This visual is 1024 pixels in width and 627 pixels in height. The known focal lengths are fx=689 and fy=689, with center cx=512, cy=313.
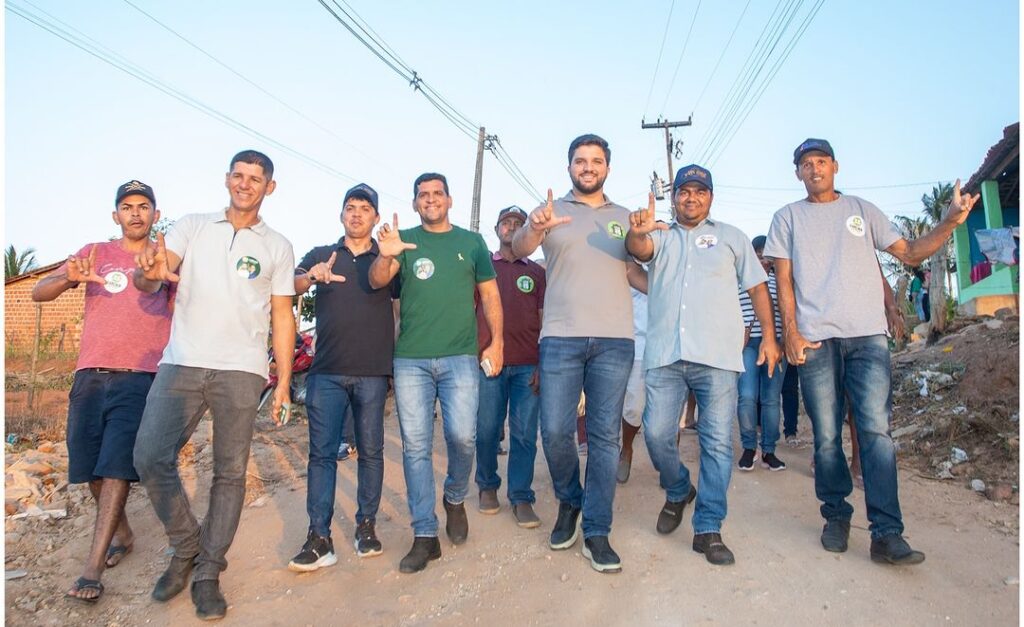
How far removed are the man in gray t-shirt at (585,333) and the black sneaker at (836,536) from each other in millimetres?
1222

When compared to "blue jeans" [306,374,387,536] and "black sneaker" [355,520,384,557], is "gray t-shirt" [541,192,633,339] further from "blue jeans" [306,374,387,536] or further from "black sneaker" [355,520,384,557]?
"black sneaker" [355,520,384,557]

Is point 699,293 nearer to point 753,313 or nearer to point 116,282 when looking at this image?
point 753,313

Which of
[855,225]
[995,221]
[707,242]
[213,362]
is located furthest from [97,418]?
[995,221]

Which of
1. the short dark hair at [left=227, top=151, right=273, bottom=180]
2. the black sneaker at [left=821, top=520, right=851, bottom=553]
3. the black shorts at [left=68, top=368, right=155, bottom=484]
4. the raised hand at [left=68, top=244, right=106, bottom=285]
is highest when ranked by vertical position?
the short dark hair at [left=227, top=151, right=273, bottom=180]

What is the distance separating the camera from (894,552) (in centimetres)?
349

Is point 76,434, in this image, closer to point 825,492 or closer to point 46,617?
point 46,617

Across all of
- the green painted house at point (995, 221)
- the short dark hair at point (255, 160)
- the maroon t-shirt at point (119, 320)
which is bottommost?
the maroon t-shirt at point (119, 320)

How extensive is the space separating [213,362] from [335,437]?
851mm

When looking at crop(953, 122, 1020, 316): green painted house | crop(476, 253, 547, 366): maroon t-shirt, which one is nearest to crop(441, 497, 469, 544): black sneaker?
crop(476, 253, 547, 366): maroon t-shirt

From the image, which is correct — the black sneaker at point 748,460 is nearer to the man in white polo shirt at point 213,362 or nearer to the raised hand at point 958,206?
the raised hand at point 958,206

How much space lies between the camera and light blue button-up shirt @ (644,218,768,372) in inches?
155

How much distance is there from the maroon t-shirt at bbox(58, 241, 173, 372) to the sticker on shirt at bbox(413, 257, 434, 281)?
150 cm

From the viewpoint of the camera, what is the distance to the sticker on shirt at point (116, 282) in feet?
13.4

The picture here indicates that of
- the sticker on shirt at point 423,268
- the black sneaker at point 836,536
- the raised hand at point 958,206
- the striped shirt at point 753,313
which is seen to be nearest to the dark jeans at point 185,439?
the sticker on shirt at point 423,268
